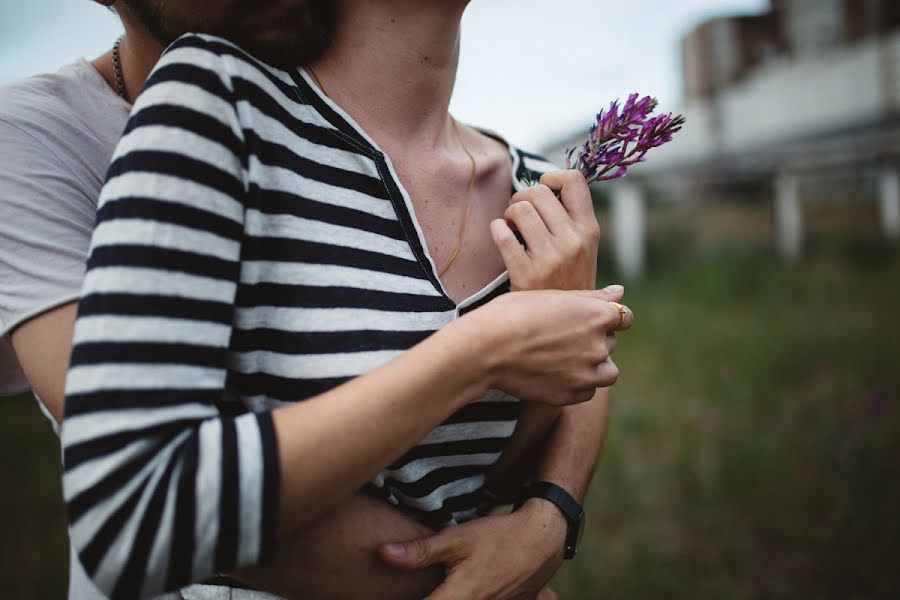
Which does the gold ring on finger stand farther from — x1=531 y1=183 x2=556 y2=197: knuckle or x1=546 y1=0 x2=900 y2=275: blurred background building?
x1=546 y1=0 x2=900 y2=275: blurred background building

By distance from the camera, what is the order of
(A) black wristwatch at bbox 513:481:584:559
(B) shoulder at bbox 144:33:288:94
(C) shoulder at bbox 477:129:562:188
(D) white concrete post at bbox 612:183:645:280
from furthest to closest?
(D) white concrete post at bbox 612:183:645:280, (C) shoulder at bbox 477:129:562:188, (A) black wristwatch at bbox 513:481:584:559, (B) shoulder at bbox 144:33:288:94

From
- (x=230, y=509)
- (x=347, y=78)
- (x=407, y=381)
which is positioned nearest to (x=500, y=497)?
(x=407, y=381)

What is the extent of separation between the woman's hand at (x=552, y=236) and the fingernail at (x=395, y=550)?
0.50 meters

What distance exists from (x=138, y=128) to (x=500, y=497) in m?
1.04

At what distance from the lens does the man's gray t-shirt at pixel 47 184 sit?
1.06 m

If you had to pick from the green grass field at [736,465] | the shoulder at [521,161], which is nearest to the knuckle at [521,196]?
the shoulder at [521,161]

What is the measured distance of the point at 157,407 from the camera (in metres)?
0.88

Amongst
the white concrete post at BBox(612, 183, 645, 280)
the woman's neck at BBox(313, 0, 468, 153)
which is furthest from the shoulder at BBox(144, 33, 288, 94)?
the white concrete post at BBox(612, 183, 645, 280)

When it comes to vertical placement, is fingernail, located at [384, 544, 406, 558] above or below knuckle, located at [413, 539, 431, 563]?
above

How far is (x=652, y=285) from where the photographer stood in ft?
25.8

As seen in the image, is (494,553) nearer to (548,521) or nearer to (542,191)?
(548,521)

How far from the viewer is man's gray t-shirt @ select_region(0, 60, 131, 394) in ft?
3.48

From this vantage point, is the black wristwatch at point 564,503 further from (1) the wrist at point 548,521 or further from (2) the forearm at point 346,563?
(2) the forearm at point 346,563

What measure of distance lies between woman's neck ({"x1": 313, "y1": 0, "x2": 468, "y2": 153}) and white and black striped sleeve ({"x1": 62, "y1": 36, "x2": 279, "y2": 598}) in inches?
17.8
